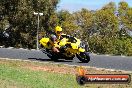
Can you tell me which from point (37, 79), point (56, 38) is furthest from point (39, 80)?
point (56, 38)

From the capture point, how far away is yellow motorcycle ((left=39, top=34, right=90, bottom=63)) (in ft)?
69.3

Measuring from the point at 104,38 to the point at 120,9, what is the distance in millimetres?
14304

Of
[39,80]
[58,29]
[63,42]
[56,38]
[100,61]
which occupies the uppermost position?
[58,29]

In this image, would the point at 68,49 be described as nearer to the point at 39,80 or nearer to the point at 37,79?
the point at 37,79

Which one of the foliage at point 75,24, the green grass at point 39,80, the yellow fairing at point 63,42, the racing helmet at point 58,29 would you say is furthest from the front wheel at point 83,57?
the foliage at point 75,24

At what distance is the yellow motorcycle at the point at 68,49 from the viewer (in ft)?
69.3

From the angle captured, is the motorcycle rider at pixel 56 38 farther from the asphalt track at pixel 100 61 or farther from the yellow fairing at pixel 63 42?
the asphalt track at pixel 100 61

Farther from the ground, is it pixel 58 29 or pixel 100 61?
pixel 58 29

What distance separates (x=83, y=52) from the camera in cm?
2134

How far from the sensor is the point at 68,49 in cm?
2138

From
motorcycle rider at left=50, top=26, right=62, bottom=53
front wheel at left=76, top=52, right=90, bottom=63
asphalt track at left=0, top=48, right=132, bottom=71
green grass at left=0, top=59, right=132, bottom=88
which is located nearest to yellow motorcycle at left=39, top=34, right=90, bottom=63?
front wheel at left=76, top=52, right=90, bottom=63

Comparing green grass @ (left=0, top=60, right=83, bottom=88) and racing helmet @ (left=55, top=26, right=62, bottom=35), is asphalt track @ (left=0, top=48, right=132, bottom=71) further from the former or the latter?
green grass @ (left=0, top=60, right=83, bottom=88)

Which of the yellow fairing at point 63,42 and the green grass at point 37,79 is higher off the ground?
the yellow fairing at point 63,42

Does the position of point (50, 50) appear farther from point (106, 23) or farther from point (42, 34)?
point (106, 23)
